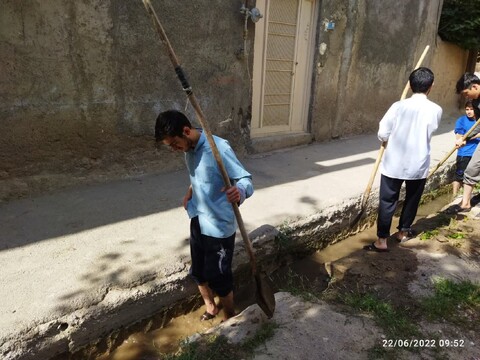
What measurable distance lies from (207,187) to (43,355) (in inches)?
50.0

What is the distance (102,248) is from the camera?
284 cm

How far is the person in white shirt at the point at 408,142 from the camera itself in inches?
123

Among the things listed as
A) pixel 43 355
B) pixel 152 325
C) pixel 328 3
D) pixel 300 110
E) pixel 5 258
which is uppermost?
pixel 328 3

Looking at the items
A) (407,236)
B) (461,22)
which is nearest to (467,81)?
(407,236)

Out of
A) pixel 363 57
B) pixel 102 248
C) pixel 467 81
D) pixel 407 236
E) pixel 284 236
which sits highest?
pixel 363 57

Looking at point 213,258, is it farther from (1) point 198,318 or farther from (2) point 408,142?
(2) point 408,142

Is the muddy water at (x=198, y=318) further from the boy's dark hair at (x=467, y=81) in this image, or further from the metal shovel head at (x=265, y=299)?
the boy's dark hair at (x=467, y=81)

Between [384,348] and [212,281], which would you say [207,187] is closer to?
[212,281]

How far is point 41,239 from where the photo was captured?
9.55 ft

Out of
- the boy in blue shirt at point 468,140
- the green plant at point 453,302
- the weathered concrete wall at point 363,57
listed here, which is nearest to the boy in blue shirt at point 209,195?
the green plant at point 453,302

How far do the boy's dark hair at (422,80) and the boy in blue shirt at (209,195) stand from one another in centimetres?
183

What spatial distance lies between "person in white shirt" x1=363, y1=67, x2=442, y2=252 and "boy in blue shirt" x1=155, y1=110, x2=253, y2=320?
5.63 feet

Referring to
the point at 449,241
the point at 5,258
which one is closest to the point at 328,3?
the point at 449,241
